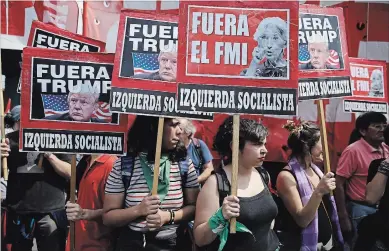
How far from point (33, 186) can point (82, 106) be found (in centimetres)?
159

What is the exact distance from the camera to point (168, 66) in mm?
4195

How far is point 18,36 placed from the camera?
6816mm

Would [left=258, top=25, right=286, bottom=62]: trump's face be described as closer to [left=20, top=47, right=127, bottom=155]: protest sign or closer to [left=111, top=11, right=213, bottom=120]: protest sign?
[left=111, top=11, right=213, bottom=120]: protest sign

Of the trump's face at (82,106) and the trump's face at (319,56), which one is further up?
the trump's face at (319,56)

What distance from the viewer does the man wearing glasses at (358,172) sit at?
568cm

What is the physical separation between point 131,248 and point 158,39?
49.0 inches

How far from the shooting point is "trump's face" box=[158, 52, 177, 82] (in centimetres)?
417

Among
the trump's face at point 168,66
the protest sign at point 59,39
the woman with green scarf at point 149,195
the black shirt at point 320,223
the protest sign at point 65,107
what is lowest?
the black shirt at point 320,223

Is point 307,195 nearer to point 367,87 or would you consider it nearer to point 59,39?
point 367,87

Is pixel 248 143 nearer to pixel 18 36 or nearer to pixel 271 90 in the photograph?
pixel 271 90

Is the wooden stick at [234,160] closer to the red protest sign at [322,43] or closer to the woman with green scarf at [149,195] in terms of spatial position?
the woman with green scarf at [149,195]

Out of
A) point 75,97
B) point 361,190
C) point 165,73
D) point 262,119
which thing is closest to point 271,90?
point 165,73

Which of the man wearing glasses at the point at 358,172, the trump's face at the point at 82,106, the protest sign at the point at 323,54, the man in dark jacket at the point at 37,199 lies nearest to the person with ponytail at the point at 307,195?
the protest sign at the point at 323,54

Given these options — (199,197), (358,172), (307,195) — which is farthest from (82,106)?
(358,172)
